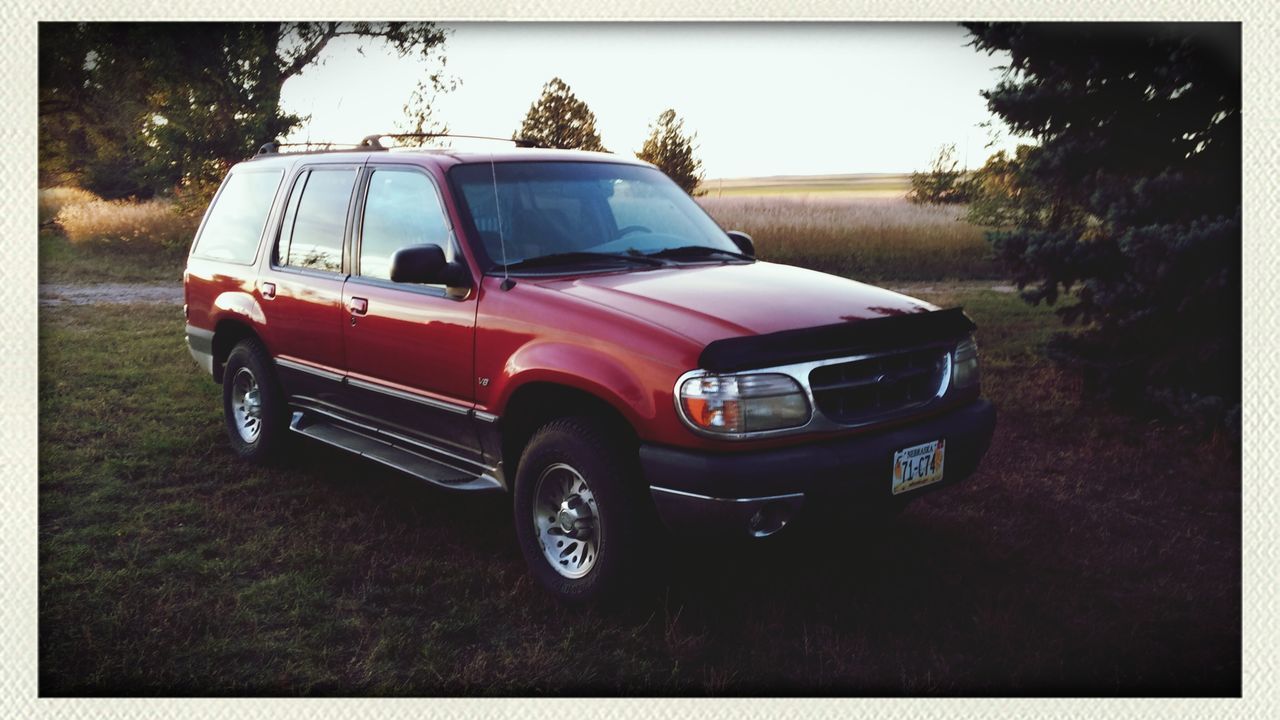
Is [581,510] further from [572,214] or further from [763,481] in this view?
[572,214]

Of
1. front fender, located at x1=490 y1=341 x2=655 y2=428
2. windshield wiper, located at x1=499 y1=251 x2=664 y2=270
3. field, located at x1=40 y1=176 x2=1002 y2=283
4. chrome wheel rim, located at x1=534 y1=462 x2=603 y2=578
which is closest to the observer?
front fender, located at x1=490 y1=341 x2=655 y2=428

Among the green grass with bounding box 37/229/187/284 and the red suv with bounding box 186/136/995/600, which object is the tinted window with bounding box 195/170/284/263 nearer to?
the red suv with bounding box 186/136/995/600

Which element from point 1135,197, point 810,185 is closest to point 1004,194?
point 810,185

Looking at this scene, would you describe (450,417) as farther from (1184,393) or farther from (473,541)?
(1184,393)

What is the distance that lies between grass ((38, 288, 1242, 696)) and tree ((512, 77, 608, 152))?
2.23 meters

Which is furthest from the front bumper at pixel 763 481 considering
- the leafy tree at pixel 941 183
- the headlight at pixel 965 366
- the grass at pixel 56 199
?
the leafy tree at pixel 941 183

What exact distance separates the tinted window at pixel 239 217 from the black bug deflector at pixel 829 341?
131 inches

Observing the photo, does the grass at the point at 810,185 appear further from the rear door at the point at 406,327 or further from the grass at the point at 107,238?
the grass at the point at 107,238

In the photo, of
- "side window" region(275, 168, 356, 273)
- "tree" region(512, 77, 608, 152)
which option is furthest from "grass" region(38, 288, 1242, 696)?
"tree" region(512, 77, 608, 152)

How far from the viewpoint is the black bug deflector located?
305 cm

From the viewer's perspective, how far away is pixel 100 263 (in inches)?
294

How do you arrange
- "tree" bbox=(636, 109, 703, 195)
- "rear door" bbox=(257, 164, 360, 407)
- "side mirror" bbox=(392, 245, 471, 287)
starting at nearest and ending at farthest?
1. "side mirror" bbox=(392, 245, 471, 287)
2. "rear door" bbox=(257, 164, 360, 407)
3. "tree" bbox=(636, 109, 703, 195)

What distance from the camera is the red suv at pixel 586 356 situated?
310 centimetres

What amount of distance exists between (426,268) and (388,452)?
1094 millimetres
